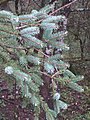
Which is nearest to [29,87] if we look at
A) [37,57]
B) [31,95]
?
[31,95]

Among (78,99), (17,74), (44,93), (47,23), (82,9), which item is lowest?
(78,99)

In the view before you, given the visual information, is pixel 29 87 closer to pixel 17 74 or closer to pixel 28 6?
pixel 17 74

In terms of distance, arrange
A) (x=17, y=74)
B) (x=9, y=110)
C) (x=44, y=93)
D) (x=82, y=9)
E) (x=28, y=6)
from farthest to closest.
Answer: (x=82, y=9), (x=28, y=6), (x=9, y=110), (x=44, y=93), (x=17, y=74)

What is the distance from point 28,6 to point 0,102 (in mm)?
1982

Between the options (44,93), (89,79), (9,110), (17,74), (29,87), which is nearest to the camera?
(17,74)

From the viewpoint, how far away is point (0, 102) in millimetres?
5906

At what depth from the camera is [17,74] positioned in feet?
6.17

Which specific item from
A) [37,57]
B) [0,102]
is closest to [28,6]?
[0,102]

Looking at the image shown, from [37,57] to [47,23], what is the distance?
26 cm

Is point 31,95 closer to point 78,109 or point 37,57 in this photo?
point 37,57

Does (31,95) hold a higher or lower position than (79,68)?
higher

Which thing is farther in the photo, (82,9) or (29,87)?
(82,9)

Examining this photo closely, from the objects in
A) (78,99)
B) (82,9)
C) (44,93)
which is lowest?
(78,99)

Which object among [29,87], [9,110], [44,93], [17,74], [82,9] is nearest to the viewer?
[17,74]
